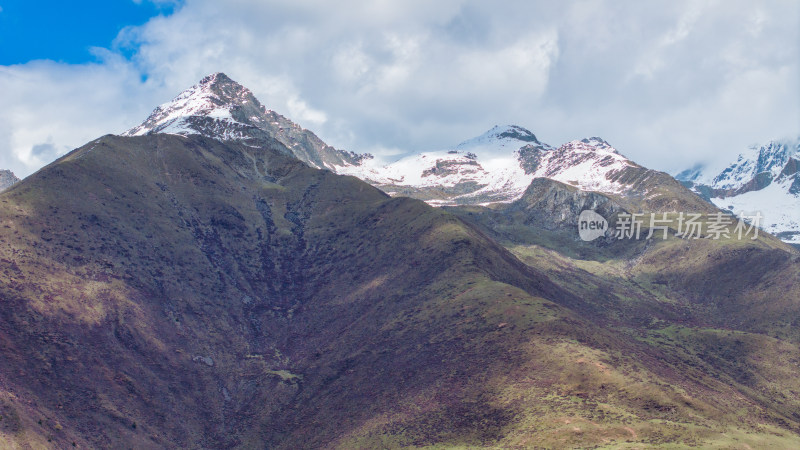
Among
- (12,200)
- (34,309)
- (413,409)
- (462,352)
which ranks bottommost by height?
(413,409)

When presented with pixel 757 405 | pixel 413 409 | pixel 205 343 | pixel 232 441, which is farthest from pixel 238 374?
pixel 757 405

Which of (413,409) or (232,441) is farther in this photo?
(232,441)

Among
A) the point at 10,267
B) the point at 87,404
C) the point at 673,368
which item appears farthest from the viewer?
the point at 673,368

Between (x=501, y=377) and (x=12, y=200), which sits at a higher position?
(x=12, y=200)

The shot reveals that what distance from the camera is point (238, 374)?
184m

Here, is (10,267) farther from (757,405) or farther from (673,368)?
(757,405)

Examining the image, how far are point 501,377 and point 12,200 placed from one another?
148871 millimetres

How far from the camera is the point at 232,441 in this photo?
160 meters

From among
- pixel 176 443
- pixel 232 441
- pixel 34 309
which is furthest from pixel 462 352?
pixel 34 309

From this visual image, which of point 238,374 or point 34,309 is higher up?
point 34,309

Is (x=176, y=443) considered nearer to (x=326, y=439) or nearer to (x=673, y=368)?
(x=326, y=439)

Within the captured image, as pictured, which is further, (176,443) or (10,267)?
(10,267)

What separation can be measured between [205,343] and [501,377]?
300ft

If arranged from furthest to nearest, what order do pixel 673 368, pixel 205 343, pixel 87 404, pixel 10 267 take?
pixel 205 343 → pixel 673 368 → pixel 10 267 → pixel 87 404
